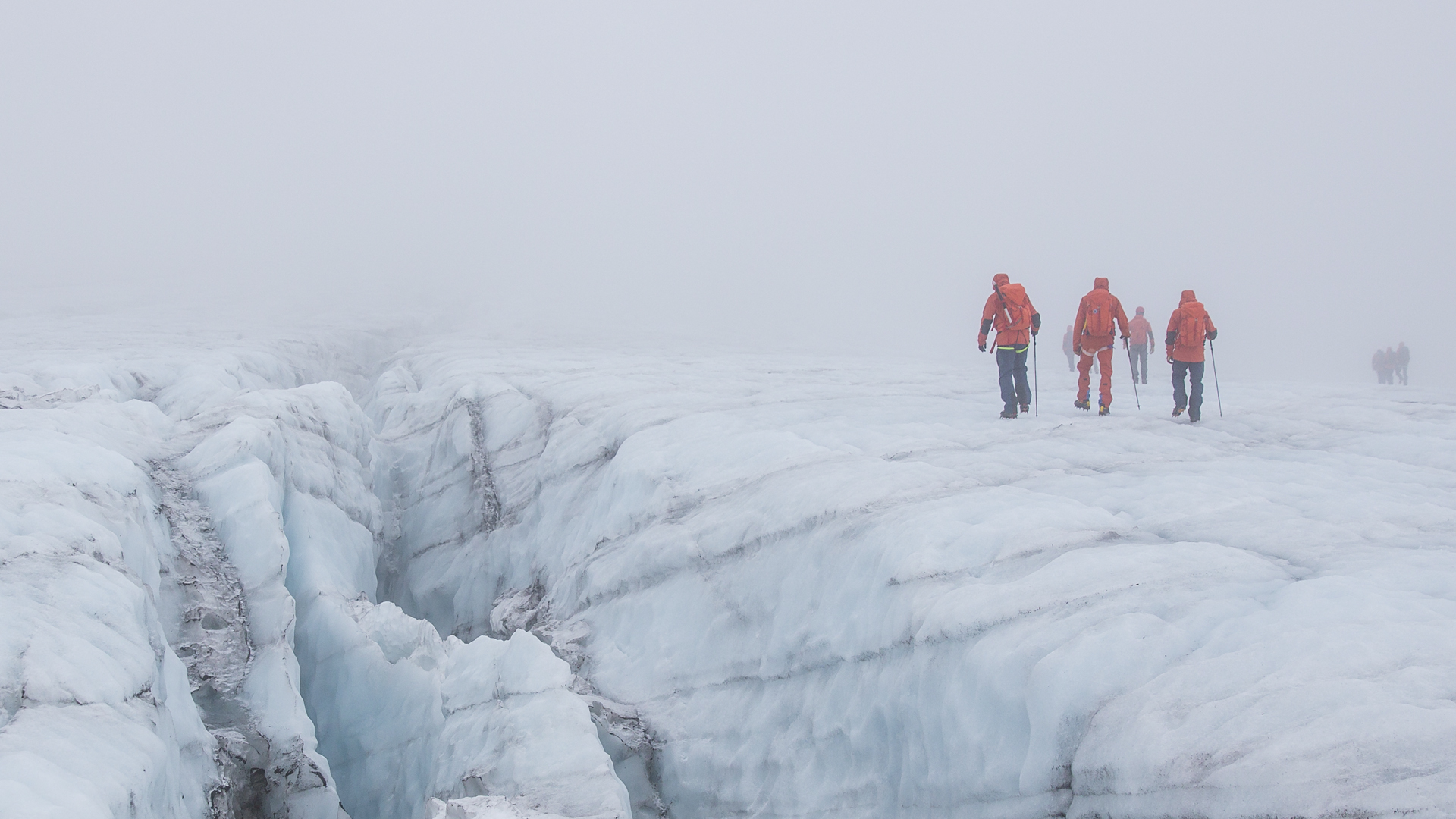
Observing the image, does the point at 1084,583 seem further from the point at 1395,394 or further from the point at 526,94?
A: the point at 526,94

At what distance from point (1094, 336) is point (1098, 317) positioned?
263mm

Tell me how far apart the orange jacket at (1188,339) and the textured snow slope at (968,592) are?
2.85ft

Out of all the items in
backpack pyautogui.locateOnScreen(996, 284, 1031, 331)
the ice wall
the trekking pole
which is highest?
backpack pyautogui.locateOnScreen(996, 284, 1031, 331)

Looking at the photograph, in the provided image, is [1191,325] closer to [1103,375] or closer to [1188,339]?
[1188,339]

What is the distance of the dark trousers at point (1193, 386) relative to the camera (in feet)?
35.4

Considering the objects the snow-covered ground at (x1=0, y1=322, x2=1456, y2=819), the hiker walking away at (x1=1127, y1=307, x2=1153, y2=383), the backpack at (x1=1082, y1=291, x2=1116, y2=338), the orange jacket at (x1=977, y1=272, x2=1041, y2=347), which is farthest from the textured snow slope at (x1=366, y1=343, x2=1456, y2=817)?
the hiker walking away at (x1=1127, y1=307, x2=1153, y2=383)

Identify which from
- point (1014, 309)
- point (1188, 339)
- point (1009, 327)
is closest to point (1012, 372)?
point (1009, 327)

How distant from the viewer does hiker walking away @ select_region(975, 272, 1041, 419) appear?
10.3 metres

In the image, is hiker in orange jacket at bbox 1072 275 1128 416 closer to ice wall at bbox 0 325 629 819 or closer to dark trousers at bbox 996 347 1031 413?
dark trousers at bbox 996 347 1031 413

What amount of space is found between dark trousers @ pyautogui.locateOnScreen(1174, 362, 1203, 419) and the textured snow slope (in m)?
0.42

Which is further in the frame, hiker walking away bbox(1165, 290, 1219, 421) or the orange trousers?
the orange trousers

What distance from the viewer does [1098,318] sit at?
1062cm

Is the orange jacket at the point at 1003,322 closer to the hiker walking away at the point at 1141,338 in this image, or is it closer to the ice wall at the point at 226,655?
the ice wall at the point at 226,655

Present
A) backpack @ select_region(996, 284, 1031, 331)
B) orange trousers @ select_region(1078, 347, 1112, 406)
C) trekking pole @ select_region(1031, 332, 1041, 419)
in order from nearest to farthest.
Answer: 1. backpack @ select_region(996, 284, 1031, 331)
2. trekking pole @ select_region(1031, 332, 1041, 419)
3. orange trousers @ select_region(1078, 347, 1112, 406)
